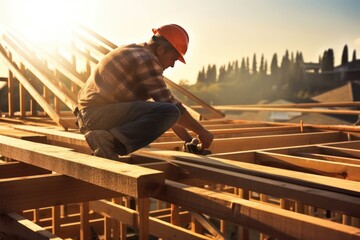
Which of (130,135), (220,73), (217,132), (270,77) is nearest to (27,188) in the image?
(130,135)

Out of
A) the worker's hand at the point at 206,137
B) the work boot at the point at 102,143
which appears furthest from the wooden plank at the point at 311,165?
the work boot at the point at 102,143

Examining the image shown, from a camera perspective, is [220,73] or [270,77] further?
[220,73]

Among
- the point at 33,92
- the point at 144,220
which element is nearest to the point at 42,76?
the point at 33,92

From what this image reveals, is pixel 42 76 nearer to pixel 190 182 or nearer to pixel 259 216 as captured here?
pixel 190 182

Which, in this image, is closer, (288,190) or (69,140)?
(288,190)

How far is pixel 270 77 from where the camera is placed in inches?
4237

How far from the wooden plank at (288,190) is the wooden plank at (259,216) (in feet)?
1.45

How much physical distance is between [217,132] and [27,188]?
3.62m

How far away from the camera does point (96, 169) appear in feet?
9.16

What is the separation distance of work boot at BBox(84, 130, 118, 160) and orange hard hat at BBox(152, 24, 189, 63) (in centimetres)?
89

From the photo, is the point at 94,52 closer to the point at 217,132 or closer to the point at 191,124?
the point at 217,132

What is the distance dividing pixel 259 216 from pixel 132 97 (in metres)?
1.87

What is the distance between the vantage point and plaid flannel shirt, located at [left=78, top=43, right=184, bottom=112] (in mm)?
3672

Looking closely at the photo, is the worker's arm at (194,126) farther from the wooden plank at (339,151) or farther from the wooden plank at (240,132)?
the wooden plank at (339,151)
